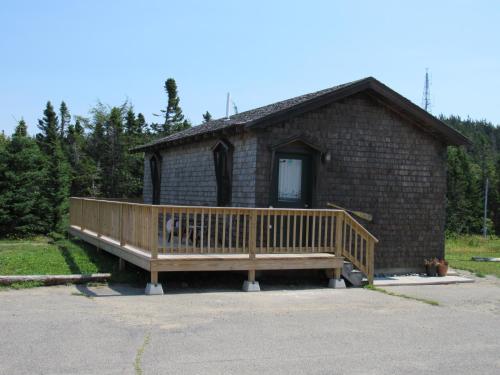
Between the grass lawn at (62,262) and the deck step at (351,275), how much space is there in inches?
156

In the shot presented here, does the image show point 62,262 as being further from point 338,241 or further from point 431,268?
point 431,268

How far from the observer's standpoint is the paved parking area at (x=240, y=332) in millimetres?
5648

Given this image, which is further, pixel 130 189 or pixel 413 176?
pixel 130 189

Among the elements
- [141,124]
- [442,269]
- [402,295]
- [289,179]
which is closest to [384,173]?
[289,179]

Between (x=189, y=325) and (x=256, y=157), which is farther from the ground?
(x=256, y=157)

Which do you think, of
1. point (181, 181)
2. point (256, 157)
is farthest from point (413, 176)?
point (181, 181)

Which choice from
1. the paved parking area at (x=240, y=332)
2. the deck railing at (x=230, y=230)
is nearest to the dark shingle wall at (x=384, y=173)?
the deck railing at (x=230, y=230)

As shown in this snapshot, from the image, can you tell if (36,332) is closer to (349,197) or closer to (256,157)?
(256,157)

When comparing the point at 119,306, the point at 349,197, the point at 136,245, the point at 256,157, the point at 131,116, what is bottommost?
the point at 119,306

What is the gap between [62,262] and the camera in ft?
40.5

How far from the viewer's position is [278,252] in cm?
1077

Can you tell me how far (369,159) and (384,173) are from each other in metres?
0.51

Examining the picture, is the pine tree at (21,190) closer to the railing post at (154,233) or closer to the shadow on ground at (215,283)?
the shadow on ground at (215,283)

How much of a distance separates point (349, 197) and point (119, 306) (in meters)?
6.24
